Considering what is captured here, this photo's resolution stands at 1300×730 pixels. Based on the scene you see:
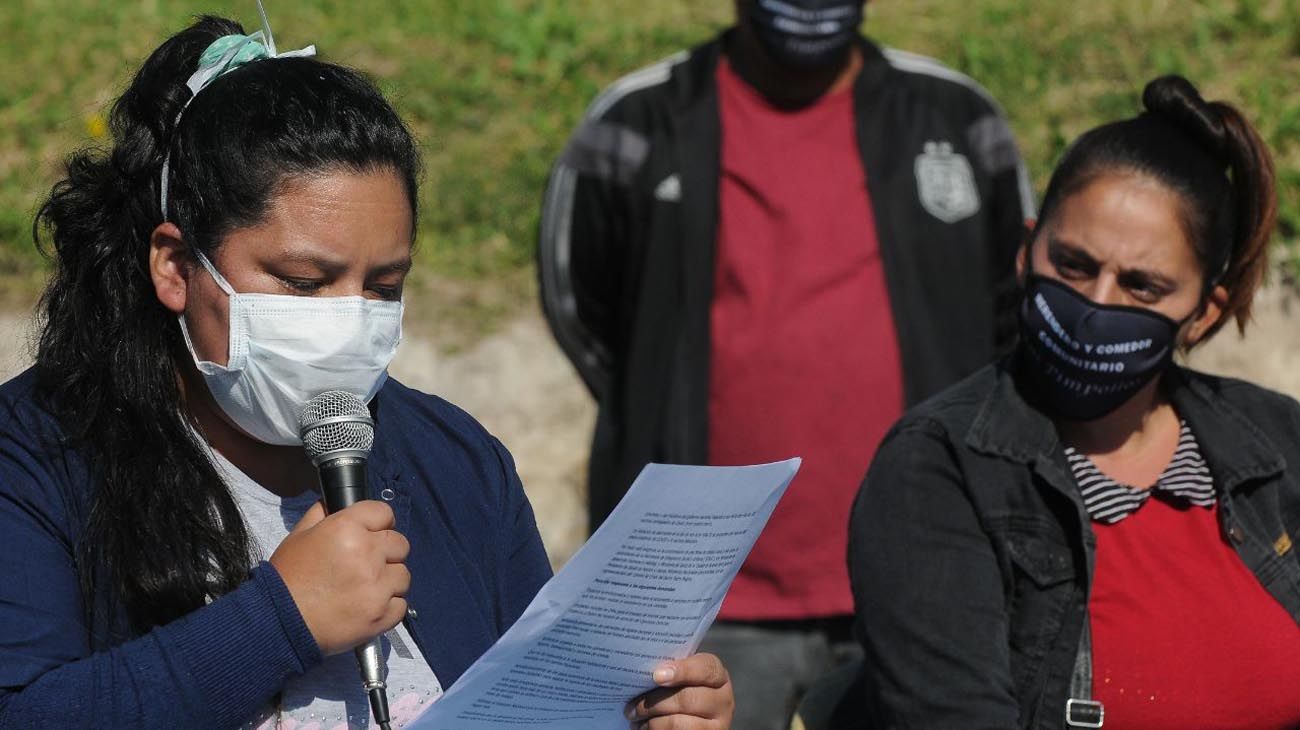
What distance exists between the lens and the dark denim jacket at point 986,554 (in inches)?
119

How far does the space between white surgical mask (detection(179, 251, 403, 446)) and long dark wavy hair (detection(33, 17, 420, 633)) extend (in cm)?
9

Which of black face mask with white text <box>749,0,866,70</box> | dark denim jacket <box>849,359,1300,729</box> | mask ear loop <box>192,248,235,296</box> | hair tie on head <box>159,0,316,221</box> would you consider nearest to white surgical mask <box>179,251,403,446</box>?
mask ear loop <box>192,248,235,296</box>

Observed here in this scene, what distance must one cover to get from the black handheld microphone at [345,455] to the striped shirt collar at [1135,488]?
4.76 ft

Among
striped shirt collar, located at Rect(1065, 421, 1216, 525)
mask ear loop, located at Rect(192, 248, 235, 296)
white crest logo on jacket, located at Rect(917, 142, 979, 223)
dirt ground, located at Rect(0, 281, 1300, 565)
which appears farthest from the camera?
dirt ground, located at Rect(0, 281, 1300, 565)

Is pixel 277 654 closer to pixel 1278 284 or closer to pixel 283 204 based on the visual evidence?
pixel 283 204

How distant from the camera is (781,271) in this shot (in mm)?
4758

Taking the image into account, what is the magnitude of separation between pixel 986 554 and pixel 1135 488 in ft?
1.17

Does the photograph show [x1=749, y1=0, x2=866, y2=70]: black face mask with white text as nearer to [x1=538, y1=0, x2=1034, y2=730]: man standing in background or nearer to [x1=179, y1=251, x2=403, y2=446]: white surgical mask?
[x1=538, y1=0, x2=1034, y2=730]: man standing in background

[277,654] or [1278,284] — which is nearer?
[277,654]

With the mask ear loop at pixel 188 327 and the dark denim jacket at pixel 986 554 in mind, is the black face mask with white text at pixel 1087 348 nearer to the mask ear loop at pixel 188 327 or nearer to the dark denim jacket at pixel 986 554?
the dark denim jacket at pixel 986 554

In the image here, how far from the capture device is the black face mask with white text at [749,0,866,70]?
4906mm

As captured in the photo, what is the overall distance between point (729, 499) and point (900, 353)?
100 inches

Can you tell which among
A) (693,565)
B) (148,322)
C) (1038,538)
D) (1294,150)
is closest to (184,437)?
(148,322)

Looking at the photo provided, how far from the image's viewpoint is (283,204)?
93.7 inches
